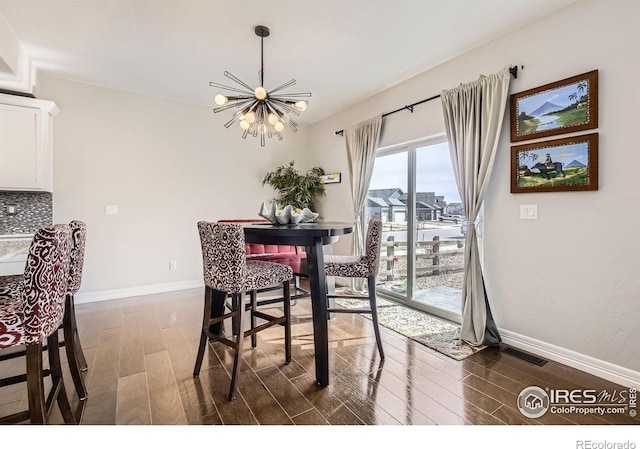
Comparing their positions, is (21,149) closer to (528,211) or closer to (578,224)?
(528,211)

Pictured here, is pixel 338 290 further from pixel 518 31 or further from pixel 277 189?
pixel 518 31

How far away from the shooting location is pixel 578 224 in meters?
2.24

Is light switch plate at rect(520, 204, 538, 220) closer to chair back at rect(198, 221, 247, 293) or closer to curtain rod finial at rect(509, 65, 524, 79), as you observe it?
curtain rod finial at rect(509, 65, 524, 79)

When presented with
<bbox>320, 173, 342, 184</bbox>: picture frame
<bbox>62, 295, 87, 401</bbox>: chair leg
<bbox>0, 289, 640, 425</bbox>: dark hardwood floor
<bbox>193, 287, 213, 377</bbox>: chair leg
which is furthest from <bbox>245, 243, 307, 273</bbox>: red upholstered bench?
<bbox>62, 295, 87, 401</bbox>: chair leg

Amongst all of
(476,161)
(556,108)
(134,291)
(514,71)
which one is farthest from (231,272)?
(134,291)

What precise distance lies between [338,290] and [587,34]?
3613mm

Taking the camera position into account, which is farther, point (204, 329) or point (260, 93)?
point (260, 93)

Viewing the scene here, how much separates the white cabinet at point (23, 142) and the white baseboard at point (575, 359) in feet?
16.0

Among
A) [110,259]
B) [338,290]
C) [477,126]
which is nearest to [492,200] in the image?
[477,126]

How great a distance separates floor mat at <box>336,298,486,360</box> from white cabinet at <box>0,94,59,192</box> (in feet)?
11.8

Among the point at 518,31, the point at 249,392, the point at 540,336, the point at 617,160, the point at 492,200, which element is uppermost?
the point at 518,31

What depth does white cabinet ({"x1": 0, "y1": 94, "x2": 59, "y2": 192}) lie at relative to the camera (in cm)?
310

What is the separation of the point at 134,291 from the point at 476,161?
4.40 meters
